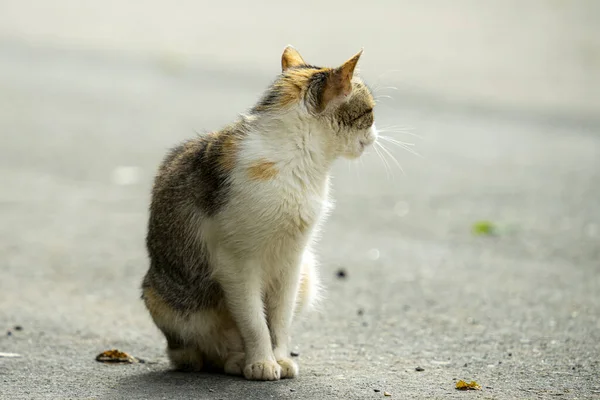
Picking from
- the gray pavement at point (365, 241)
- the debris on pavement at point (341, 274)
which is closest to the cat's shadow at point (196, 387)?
the gray pavement at point (365, 241)

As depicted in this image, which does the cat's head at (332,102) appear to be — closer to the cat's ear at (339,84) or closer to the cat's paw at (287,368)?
the cat's ear at (339,84)

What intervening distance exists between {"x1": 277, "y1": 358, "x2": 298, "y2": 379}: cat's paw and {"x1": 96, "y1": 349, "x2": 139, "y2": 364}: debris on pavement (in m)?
0.93

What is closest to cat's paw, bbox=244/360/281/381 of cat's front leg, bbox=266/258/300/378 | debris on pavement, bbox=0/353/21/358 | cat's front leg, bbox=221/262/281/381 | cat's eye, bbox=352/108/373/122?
cat's front leg, bbox=221/262/281/381

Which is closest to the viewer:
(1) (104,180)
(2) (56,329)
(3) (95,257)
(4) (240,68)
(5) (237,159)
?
(5) (237,159)

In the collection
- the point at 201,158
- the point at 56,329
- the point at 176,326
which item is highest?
the point at 201,158

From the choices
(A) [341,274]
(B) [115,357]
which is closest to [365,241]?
(A) [341,274]

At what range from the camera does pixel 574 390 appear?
4629 mm

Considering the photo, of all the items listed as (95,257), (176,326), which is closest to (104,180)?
(95,257)

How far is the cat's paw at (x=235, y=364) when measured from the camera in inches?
191

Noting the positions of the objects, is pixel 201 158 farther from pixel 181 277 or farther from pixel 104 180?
pixel 104 180

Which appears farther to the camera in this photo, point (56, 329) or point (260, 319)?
point (56, 329)

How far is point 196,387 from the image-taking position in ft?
15.3

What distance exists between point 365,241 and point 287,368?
12.1ft

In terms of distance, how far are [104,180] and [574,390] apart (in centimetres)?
672
